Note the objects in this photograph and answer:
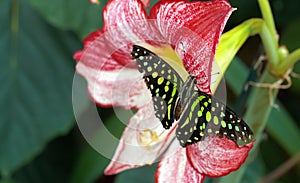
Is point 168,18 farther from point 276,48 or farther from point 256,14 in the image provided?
point 256,14

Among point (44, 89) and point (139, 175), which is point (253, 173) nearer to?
point (139, 175)

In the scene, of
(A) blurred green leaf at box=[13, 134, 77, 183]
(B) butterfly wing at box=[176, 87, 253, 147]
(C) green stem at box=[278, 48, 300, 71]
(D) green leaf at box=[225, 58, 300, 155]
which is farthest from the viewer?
(A) blurred green leaf at box=[13, 134, 77, 183]

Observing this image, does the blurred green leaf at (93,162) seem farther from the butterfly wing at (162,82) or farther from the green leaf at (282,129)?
the butterfly wing at (162,82)

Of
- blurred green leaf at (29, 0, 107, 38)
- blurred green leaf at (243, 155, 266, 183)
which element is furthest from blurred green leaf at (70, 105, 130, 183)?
blurred green leaf at (243, 155, 266, 183)

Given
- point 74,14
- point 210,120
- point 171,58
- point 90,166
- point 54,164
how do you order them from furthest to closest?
point 54,164, point 90,166, point 74,14, point 171,58, point 210,120

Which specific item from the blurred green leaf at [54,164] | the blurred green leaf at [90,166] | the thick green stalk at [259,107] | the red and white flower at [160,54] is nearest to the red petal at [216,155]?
the red and white flower at [160,54]

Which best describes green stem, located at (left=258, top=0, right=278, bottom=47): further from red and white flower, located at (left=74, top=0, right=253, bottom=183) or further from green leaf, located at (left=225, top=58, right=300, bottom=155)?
green leaf, located at (left=225, top=58, right=300, bottom=155)

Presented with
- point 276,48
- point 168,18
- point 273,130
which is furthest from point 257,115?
point 273,130

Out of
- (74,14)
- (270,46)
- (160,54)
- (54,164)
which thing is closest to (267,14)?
(270,46)
